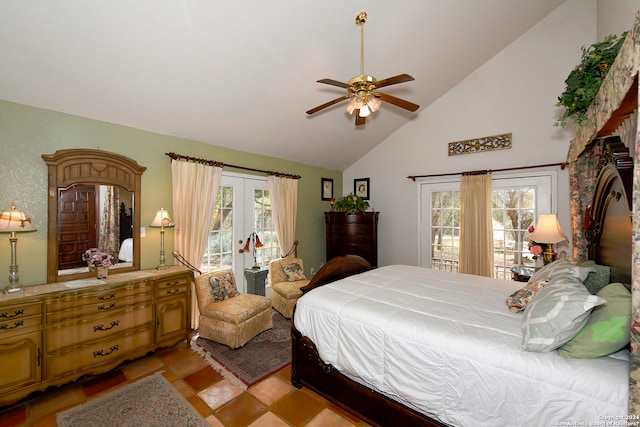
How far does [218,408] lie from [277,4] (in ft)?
10.7

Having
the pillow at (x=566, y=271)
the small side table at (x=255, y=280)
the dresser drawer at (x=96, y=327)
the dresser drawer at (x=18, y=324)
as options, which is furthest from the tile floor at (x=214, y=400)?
the pillow at (x=566, y=271)

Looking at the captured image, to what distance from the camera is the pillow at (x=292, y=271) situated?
13.3ft

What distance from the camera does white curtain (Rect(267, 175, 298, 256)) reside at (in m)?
4.43

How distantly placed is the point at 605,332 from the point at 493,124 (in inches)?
143

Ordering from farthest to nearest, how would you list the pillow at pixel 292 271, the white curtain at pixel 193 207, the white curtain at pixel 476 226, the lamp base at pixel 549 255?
the pillow at pixel 292 271
the white curtain at pixel 476 226
the white curtain at pixel 193 207
the lamp base at pixel 549 255

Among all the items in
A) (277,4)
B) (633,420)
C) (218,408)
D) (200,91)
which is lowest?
(218,408)

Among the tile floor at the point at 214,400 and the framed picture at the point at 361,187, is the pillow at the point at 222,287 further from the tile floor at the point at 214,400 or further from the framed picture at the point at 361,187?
the framed picture at the point at 361,187

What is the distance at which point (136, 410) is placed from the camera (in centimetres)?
201

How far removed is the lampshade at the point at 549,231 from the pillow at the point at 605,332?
1.88 m

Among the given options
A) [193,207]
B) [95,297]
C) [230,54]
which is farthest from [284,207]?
[95,297]

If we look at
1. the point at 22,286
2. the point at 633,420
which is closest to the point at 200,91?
the point at 22,286

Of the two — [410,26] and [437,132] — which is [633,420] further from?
[437,132]

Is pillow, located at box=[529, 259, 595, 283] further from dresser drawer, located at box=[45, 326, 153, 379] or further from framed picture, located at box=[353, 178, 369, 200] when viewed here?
framed picture, located at box=[353, 178, 369, 200]

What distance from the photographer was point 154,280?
8.70 feet
